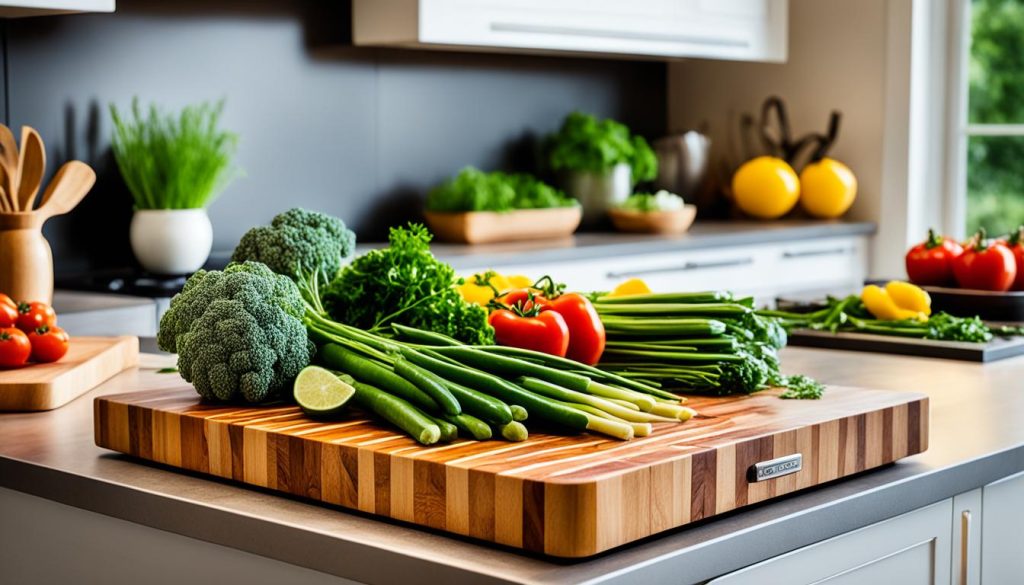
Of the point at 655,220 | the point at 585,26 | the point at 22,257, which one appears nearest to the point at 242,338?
the point at 22,257

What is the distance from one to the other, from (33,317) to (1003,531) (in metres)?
1.15

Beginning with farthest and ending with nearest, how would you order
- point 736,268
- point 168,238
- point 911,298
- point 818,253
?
point 818,253, point 736,268, point 168,238, point 911,298

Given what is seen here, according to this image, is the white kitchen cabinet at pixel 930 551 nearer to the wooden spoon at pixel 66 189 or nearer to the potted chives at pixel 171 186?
the wooden spoon at pixel 66 189

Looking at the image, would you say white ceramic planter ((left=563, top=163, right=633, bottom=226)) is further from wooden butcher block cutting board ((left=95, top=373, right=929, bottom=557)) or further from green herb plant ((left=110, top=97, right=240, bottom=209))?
wooden butcher block cutting board ((left=95, top=373, right=929, bottom=557))

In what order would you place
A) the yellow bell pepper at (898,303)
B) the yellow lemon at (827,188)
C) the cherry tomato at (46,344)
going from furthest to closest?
the yellow lemon at (827,188) < the yellow bell pepper at (898,303) < the cherry tomato at (46,344)

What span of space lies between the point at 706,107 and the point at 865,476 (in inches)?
155

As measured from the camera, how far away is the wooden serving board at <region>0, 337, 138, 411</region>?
1466mm

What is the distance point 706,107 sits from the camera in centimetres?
500

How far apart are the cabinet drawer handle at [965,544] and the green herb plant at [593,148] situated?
301 centimetres

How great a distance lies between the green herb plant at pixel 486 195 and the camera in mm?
3703

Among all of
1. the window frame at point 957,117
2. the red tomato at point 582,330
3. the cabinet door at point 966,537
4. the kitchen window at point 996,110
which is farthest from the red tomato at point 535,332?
the kitchen window at point 996,110

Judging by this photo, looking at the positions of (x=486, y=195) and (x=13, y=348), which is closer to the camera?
(x=13, y=348)

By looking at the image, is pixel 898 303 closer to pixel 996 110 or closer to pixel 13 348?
pixel 13 348

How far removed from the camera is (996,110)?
10602 mm
